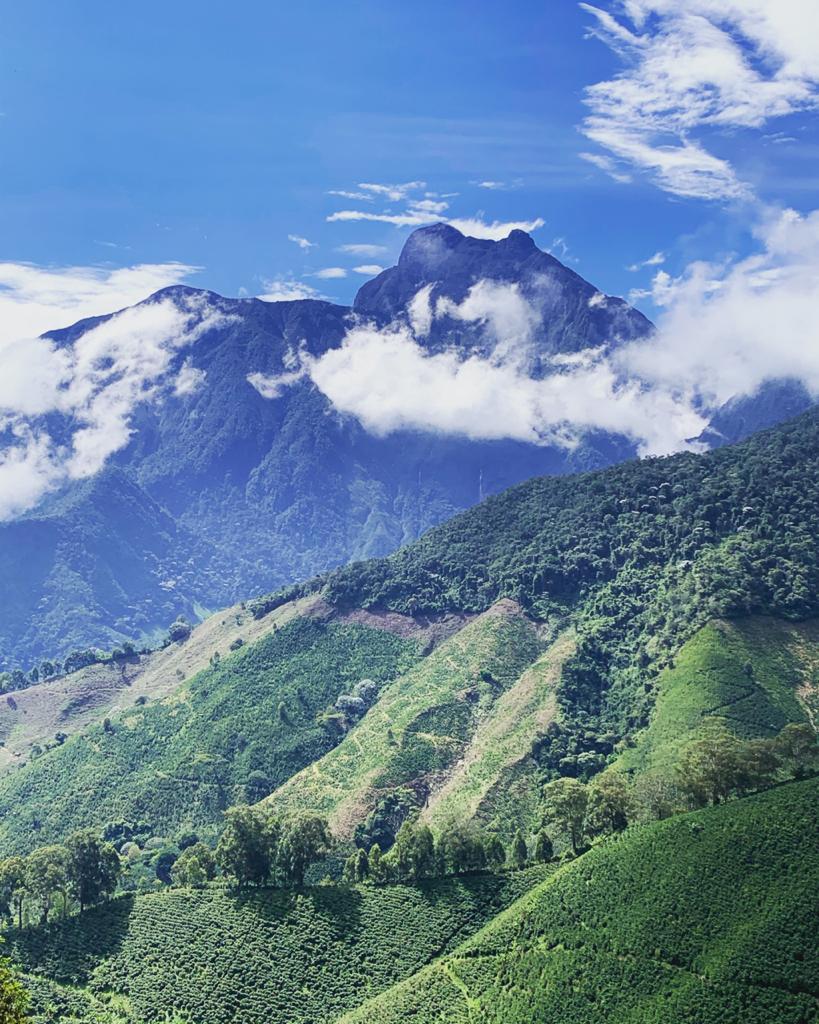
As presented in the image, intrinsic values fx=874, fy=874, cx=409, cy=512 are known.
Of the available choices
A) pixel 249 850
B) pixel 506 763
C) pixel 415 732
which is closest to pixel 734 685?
pixel 506 763

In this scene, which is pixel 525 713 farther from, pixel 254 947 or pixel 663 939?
pixel 663 939

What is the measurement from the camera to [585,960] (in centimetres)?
8288

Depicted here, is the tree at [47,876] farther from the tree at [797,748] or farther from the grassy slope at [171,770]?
the tree at [797,748]

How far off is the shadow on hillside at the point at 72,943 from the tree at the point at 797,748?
81.1 metres

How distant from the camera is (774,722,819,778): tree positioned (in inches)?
4119

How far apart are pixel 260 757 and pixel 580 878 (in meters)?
98.7

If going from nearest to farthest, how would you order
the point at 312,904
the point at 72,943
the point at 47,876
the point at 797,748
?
1. the point at 72,943
2. the point at 312,904
3. the point at 797,748
4. the point at 47,876

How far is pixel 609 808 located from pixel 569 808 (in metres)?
4.85

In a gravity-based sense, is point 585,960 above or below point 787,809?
below

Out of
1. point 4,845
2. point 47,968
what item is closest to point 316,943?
point 47,968

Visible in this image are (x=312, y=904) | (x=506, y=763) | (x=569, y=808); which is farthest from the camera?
(x=506, y=763)

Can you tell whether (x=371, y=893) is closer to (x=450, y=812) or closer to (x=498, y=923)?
(x=498, y=923)

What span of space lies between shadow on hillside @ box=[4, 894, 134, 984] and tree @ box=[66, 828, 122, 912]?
2378mm

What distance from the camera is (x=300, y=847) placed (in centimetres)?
11012
